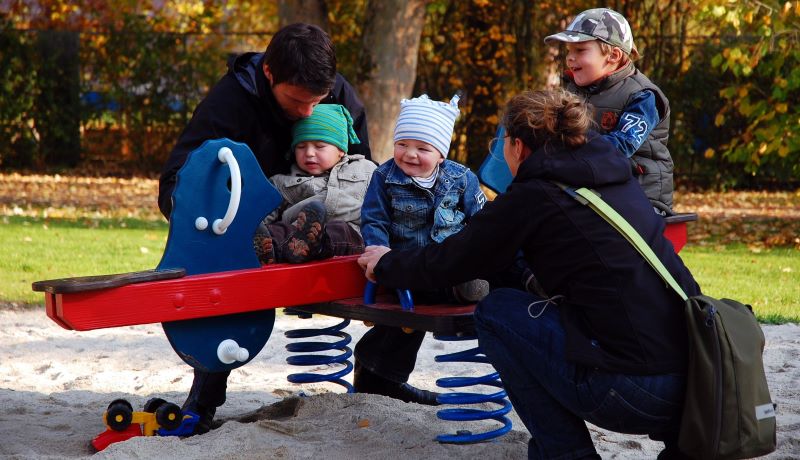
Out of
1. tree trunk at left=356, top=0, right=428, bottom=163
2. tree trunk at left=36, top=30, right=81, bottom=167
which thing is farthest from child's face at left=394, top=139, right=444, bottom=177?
tree trunk at left=36, top=30, right=81, bottom=167

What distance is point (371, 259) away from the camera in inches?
138

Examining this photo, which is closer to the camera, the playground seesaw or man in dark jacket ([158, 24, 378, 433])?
the playground seesaw

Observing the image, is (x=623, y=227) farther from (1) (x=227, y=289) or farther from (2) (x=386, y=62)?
(2) (x=386, y=62)

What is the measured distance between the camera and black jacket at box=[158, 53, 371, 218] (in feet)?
13.2

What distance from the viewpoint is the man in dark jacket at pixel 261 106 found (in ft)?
12.8

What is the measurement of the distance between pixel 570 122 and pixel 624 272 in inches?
18.5

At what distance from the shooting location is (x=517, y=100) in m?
3.17

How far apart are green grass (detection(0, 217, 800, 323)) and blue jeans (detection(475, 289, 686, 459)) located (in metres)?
3.67

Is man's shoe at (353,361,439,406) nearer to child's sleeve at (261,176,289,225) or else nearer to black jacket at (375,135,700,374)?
child's sleeve at (261,176,289,225)

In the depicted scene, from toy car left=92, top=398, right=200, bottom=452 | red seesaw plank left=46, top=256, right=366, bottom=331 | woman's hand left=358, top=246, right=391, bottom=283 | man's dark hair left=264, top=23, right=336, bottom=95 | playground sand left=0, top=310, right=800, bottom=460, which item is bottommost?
playground sand left=0, top=310, right=800, bottom=460

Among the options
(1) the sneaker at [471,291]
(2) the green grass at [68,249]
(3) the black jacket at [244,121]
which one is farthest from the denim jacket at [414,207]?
(2) the green grass at [68,249]

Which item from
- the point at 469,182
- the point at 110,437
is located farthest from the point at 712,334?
the point at 110,437

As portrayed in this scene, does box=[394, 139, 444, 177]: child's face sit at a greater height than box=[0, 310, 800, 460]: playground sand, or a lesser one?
greater

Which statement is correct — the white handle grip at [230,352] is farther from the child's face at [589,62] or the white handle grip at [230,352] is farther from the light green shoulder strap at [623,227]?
the child's face at [589,62]
